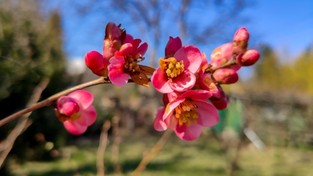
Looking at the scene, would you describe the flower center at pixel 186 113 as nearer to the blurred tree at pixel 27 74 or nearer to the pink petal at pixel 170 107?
the pink petal at pixel 170 107

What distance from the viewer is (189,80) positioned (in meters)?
0.58

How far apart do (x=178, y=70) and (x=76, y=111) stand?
0.18 m

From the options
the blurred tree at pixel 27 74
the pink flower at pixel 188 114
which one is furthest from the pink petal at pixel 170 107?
the blurred tree at pixel 27 74

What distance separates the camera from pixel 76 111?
67 cm

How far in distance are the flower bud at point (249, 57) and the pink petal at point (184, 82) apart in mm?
106

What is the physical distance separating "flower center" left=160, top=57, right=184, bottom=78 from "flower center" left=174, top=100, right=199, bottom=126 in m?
0.05

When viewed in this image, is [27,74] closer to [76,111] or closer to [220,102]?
[76,111]

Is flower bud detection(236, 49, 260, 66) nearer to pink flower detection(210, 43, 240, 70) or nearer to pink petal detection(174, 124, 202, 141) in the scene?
pink flower detection(210, 43, 240, 70)

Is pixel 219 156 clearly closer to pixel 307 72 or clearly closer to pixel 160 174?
pixel 160 174

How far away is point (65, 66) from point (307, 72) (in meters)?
27.5

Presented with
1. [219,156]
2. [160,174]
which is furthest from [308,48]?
[160,174]

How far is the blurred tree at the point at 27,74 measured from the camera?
7.04 ft

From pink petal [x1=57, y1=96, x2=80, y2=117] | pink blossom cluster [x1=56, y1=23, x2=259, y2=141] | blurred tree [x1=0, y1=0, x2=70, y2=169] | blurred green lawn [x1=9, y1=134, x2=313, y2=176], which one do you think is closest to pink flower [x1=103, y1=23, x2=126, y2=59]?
pink blossom cluster [x1=56, y1=23, x2=259, y2=141]

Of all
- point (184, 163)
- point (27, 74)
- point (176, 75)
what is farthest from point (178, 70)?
point (184, 163)
